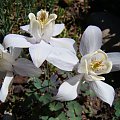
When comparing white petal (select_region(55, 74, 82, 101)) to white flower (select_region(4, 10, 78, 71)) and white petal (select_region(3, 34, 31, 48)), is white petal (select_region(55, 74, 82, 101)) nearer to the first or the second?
white flower (select_region(4, 10, 78, 71))

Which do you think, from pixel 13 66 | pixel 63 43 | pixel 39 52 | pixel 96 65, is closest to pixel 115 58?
pixel 96 65

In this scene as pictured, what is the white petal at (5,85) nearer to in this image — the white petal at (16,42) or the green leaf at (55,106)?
the white petal at (16,42)

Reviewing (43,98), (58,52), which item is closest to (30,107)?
(43,98)

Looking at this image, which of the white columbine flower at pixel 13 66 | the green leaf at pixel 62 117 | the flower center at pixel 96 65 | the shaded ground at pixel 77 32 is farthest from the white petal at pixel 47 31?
the green leaf at pixel 62 117

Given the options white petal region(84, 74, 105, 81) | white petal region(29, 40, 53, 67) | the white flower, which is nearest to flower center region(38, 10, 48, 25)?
the white flower

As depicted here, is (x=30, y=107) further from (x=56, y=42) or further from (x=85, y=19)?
(x=85, y=19)

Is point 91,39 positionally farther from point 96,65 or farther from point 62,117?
point 62,117
